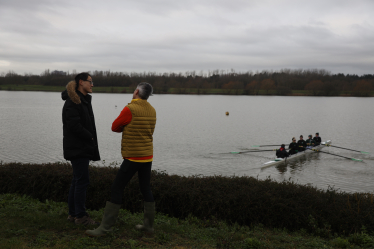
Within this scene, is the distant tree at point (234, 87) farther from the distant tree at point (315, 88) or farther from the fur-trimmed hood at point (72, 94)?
the fur-trimmed hood at point (72, 94)

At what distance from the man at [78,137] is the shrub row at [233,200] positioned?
1.45 metres

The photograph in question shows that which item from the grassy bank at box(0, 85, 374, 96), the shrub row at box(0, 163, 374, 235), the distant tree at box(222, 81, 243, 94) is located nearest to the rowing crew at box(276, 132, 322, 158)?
the shrub row at box(0, 163, 374, 235)

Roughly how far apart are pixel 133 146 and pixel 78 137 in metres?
0.98

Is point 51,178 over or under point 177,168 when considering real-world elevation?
over

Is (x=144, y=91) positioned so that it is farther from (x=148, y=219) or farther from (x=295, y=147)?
(x=295, y=147)

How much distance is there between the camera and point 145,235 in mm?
4805

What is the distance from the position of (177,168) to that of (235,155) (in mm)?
5406

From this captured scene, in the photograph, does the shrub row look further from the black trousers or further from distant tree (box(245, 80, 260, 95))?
distant tree (box(245, 80, 260, 95))

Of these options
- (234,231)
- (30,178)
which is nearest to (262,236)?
(234,231)

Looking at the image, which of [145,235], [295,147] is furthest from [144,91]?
[295,147]

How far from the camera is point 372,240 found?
17.0 ft

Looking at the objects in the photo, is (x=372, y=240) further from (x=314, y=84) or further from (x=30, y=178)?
(x=314, y=84)

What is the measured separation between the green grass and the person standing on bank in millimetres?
275

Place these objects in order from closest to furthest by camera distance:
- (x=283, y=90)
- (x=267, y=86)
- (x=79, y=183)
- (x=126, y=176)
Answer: (x=126, y=176) < (x=79, y=183) < (x=283, y=90) < (x=267, y=86)
